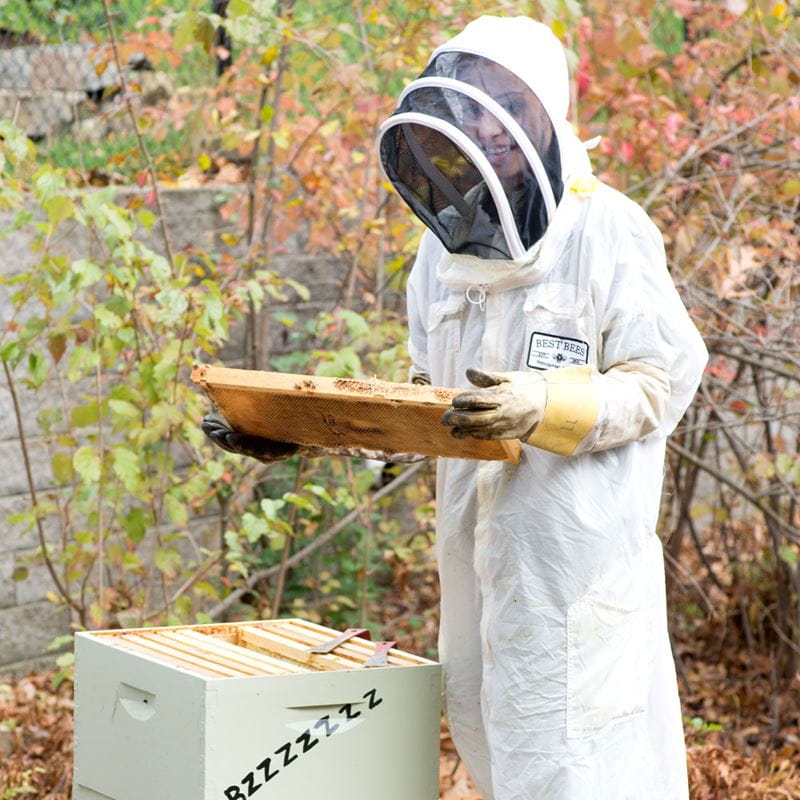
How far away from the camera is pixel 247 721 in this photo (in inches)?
85.9

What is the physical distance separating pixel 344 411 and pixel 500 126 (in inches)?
22.2

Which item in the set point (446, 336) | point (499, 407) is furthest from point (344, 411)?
point (446, 336)

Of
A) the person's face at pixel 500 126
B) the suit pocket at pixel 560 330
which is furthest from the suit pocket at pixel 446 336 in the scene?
the person's face at pixel 500 126

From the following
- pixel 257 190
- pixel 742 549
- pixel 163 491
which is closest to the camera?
pixel 163 491

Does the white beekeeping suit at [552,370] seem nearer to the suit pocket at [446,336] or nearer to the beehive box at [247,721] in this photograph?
the suit pocket at [446,336]

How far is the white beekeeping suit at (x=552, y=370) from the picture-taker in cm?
226

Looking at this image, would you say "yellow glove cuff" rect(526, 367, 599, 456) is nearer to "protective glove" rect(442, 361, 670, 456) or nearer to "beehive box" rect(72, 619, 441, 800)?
"protective glove" rect(442, 361, 670, 456)

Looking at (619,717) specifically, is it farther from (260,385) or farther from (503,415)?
(260,385)

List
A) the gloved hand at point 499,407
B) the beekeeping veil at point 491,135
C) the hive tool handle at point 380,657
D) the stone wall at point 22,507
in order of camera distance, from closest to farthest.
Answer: the gloved hand at point 499,407, the beekeeping veil at point 491,135, the hive tool handle at point 380,657, the stone wall at point 22,507

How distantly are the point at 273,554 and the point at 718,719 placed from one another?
170 cm

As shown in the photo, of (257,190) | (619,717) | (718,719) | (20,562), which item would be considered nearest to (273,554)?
(20,562)

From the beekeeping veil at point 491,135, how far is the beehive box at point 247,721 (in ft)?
2.68

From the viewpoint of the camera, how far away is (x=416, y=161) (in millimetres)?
2350

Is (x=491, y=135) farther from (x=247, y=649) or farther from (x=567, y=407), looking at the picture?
(x=247, y=649)
